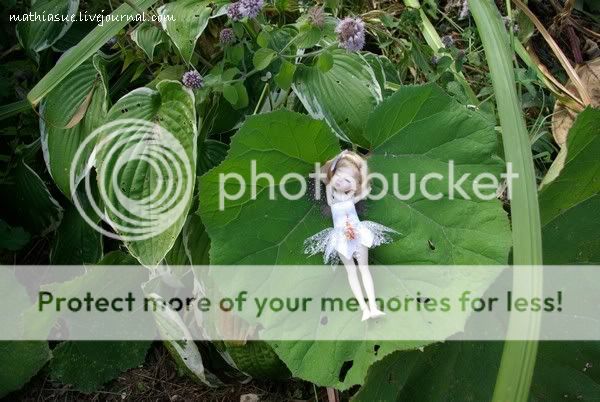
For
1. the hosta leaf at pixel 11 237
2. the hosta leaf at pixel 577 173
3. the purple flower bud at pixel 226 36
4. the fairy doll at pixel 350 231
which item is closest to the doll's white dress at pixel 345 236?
the fairy doll at pixel 350 231

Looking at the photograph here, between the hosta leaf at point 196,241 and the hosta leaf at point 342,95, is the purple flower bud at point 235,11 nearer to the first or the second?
the hosta leaf at point 342,95

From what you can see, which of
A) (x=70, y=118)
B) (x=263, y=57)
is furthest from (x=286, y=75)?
(x=70, y=118)

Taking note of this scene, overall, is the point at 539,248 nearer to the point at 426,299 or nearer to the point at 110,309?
the point at 426,299

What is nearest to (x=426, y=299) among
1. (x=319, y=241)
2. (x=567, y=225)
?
(x=319, y=241)

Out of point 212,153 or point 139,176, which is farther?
point 212,153

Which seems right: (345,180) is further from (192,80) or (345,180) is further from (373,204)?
(192,80)

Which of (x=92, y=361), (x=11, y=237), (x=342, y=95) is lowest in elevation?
(x=92, y=361)

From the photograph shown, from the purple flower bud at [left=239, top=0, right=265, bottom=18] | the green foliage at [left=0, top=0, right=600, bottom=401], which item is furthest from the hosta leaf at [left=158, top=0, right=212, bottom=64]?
the purple flower bud at [left=239, top=0, right=265, bottom=18]
